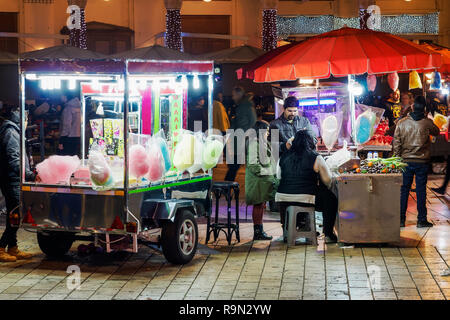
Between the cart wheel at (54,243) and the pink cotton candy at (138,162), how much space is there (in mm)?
1233

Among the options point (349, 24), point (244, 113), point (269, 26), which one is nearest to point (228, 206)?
point (244, 113)

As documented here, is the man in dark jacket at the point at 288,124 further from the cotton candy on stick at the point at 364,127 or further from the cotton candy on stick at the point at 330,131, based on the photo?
the cotton candy on stick at the point at 364,127

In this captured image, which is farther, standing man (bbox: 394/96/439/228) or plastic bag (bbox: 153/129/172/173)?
standing man (bbox: 394/96/439/228)

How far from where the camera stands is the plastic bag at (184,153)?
8.66 meters

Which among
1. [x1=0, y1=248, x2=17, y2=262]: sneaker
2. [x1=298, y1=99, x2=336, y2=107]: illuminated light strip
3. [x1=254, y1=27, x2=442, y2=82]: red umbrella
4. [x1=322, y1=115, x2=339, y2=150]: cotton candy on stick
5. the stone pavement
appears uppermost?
[x1=254, y1=27, x2=442, y2=82]: red umbrella

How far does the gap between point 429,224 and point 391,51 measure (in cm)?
259

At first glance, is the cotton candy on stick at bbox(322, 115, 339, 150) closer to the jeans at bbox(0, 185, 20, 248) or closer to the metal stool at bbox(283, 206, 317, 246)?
the metal stool at bbox(283, 206, 317, 246)

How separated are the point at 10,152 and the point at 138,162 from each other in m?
1.75

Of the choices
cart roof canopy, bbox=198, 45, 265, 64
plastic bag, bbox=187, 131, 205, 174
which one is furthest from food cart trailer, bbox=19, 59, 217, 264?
cart roof canopy, bbox=198, 45, 265, 64

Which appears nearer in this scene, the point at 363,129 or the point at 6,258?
the point at 6,258

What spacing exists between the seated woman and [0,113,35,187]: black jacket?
3232mm

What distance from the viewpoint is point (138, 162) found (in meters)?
7.93

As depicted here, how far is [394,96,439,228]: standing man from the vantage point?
34.1 feet

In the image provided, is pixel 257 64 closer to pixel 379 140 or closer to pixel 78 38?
pixel 379 140
